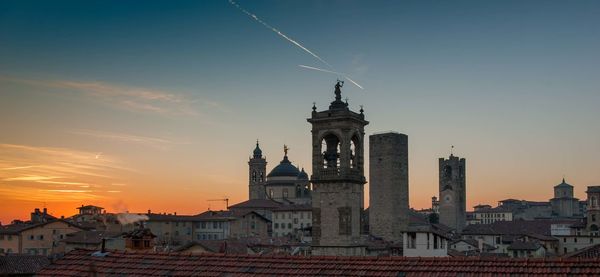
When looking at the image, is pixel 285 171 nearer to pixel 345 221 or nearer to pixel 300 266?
pixel 345 221

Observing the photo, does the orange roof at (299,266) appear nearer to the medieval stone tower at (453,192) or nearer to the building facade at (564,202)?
the medieval stone tower at (453,192)

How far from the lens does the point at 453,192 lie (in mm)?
123500

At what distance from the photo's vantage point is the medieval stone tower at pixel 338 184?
4675 cm

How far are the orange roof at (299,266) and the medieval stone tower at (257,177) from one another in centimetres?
10500

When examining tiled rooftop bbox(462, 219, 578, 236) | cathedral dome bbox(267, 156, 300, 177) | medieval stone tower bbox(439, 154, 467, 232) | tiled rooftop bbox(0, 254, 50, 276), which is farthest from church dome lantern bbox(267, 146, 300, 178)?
tiled rooftop bbox(0, 254, 50, 276)

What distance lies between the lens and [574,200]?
169 meters

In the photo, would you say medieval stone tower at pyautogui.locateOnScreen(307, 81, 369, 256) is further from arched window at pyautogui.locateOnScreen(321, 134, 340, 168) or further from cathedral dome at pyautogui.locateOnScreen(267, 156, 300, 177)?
cathedral dome at pyautogui.locateOnScreen(267, 156, 300, 177)

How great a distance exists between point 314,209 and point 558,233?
2216 inches

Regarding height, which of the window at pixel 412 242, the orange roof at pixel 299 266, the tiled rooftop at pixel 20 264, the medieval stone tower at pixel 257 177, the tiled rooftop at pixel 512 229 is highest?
the medieval stone tower at pixel 257 177

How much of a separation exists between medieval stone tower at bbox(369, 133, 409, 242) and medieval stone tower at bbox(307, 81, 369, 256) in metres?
46.3

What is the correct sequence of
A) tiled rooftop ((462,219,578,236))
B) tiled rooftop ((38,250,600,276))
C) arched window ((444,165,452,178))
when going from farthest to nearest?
arched window ((444,165,452,178)) → tiled rooftop ((462,219,578,236)) → tiled rooftop ((38,250,600,276))

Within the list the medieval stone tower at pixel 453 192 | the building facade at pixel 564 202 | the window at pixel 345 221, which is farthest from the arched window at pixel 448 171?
the window at pixel 345 221

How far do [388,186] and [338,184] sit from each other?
49.4 m

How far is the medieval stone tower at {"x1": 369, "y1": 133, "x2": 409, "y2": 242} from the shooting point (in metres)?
93.8
